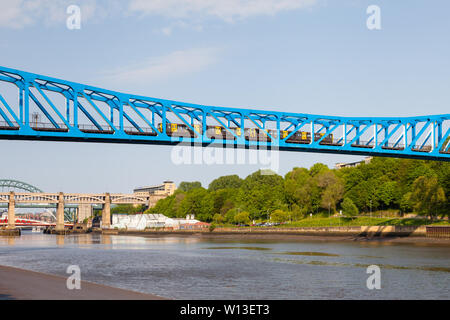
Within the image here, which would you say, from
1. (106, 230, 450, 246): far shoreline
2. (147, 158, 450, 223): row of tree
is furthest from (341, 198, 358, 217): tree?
(106, 230, 450, 246): far shoreline

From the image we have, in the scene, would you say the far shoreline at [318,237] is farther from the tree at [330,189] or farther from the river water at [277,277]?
the river water at [277,277]

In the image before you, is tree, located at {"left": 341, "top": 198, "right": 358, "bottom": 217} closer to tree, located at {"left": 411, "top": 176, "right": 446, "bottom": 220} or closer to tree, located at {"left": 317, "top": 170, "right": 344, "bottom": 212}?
tree, located at {"left": 317, "top": 170, "right": 344, "bottom": 212}

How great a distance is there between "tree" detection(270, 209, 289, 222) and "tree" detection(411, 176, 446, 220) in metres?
44.7

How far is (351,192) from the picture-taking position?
136 m

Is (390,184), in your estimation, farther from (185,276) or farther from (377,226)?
(185,276)

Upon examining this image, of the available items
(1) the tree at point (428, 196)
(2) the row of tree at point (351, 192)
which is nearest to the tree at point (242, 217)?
(2) the row of tree at point (351, 192)

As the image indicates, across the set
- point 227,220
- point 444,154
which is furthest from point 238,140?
point 227,220

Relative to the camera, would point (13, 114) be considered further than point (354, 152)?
No

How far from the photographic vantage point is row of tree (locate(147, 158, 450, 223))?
4126 inches

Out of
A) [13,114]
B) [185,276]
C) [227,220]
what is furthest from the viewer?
[227,220]

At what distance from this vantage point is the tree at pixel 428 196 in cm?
10138

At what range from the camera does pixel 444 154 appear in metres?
89.6

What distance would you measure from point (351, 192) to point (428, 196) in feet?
112
